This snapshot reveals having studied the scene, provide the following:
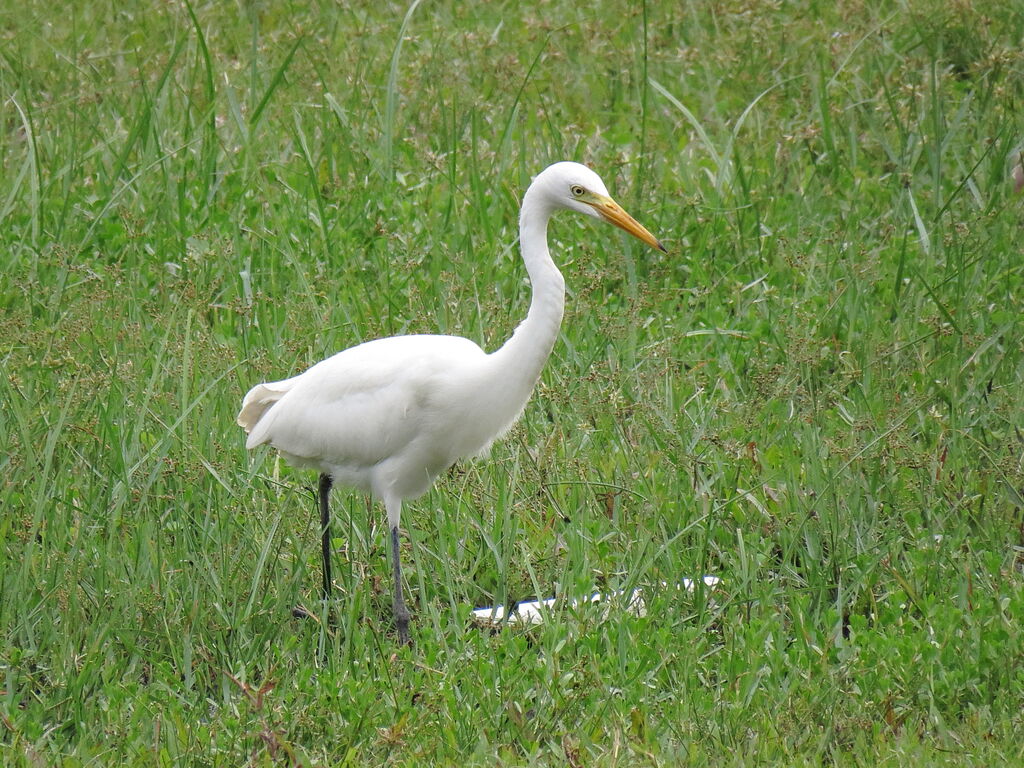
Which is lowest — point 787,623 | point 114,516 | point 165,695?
point 787,623

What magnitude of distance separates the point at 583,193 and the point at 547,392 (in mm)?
1005

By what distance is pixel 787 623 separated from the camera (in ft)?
12.1

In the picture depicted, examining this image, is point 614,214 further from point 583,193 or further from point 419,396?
point 419,396

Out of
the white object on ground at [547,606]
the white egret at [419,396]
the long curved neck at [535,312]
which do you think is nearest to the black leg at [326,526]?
the white egret at [419,396]

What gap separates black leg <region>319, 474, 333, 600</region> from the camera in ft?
12.9

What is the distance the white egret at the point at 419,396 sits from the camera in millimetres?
3680

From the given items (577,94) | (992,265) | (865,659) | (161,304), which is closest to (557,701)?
(865,659)

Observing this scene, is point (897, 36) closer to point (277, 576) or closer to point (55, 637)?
point (277, 576)

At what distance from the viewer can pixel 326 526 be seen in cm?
393

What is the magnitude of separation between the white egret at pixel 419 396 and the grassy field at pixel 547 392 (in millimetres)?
205

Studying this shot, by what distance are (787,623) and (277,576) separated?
137 centimetres

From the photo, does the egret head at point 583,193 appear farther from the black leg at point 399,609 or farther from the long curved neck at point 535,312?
the black leg at point 399,609

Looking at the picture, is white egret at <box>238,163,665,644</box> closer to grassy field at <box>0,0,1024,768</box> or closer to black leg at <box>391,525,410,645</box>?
black leg at <box>391,525,410,645</box>

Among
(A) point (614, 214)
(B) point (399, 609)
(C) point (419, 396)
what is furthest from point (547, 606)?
(A) point (614, 214)
